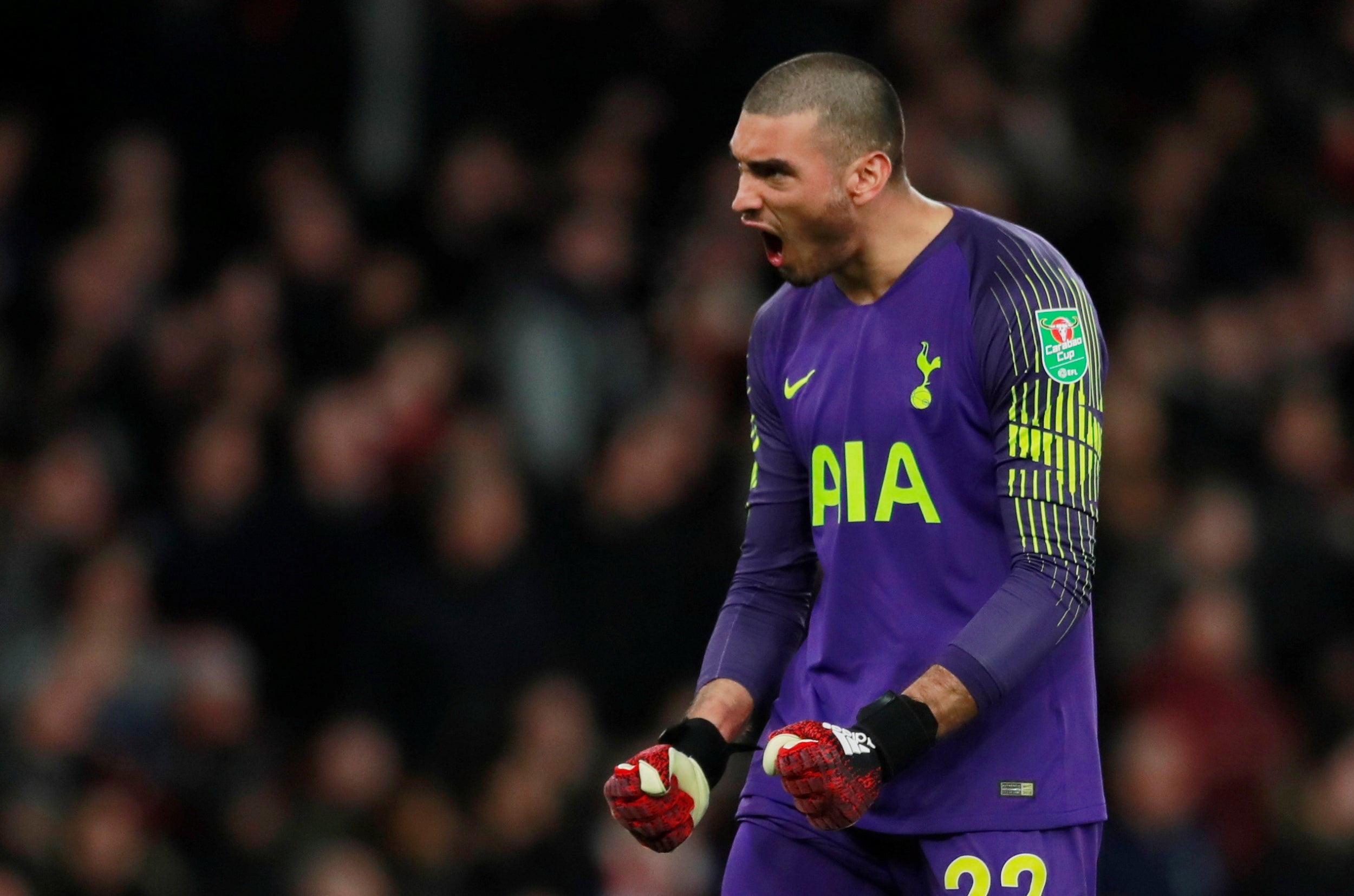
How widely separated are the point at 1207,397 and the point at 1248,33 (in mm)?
3148

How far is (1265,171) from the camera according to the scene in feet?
36.9

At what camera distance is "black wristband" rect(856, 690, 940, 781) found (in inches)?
151

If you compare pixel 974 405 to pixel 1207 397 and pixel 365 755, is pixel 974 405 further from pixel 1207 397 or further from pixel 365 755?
pixel 1207 397

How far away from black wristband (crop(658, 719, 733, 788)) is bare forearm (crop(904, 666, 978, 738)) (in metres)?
0.51

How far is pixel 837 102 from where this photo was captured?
4.19m

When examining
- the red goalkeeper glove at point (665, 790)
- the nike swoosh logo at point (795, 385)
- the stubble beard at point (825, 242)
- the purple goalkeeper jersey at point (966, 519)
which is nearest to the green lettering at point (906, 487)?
the purple goalkeeper jersey at point (966, 519)

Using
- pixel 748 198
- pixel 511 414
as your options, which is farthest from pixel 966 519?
pixel 511 414

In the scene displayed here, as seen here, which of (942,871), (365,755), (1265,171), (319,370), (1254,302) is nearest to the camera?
(942,871)

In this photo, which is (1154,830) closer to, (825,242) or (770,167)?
(825,242)

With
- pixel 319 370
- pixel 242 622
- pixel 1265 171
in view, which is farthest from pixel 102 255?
pixel 1265 171

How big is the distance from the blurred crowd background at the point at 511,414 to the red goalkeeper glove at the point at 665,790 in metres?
3.64

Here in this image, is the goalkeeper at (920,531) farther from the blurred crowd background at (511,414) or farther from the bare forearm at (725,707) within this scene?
the blurred crowd background at (511,414)

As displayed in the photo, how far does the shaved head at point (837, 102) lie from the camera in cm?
418

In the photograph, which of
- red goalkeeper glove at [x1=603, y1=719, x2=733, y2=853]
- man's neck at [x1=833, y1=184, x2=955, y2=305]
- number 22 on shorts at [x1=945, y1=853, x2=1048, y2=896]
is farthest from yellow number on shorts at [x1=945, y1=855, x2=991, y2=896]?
man's neck at [x1=833, y1=184, x2=955, y2=305]
